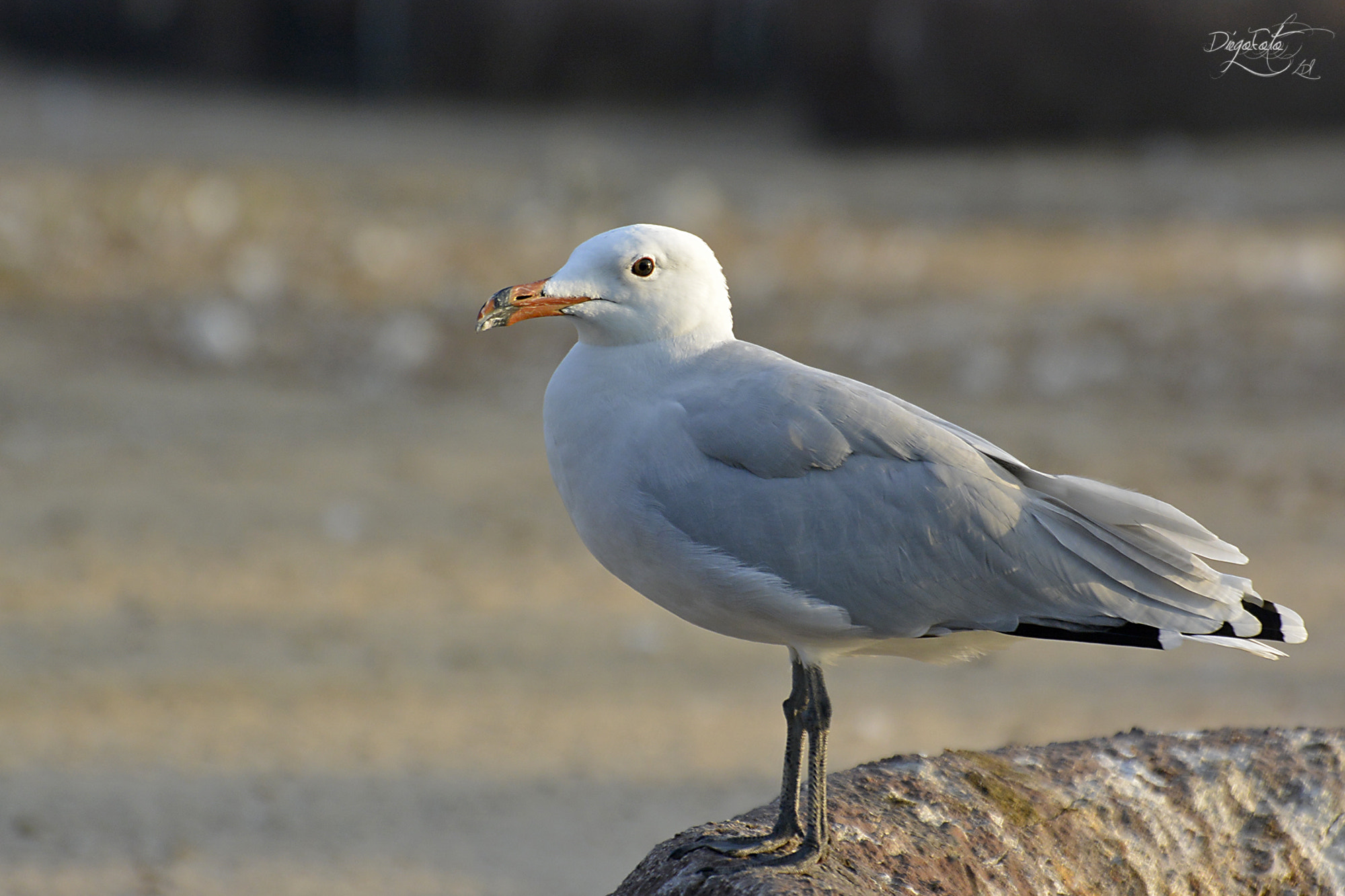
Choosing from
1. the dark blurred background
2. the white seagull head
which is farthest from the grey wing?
the dark blurred background

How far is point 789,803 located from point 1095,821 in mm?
539

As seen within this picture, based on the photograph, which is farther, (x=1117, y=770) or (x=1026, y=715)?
(x=1026, y=715)

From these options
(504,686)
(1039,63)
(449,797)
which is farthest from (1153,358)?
(449,797)

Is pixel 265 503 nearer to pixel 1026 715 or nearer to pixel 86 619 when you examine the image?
pixel 86 619

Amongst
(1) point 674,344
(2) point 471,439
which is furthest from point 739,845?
(2) point 471,439

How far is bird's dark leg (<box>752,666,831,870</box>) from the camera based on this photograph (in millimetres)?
2172

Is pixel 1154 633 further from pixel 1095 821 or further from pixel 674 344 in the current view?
pixel 674 344

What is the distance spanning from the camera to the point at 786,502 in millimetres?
2211

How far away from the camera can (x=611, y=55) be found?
11.6 meters

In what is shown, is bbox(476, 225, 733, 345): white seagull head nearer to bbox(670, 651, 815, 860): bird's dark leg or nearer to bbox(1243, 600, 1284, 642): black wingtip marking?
bbox(670, 651, 815, 860): bird's dark leg

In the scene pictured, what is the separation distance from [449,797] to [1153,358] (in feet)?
15.1
